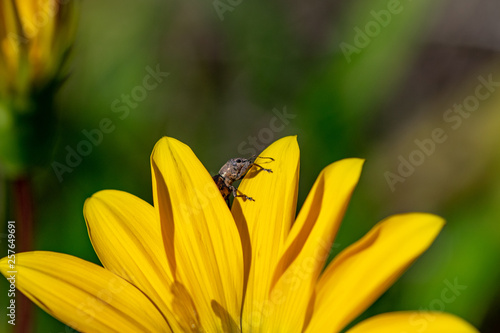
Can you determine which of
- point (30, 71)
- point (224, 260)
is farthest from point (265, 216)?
point (30, 71)

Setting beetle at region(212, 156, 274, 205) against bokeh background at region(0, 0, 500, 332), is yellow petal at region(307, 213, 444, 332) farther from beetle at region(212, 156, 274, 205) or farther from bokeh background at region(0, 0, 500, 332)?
bokeh background at region(0, 0, 500, 332)

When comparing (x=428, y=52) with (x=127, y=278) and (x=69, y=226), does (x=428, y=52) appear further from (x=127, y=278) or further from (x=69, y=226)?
(x=127, y=278)

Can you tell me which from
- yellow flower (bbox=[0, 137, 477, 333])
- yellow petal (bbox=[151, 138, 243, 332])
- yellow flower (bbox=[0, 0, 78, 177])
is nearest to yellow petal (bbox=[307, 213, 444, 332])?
yellow flower (bbox=[0, 137, 477, 333])

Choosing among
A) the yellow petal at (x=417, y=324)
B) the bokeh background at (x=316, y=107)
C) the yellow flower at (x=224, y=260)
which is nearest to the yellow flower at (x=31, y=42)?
the yellow flower at (x=224, y=260)

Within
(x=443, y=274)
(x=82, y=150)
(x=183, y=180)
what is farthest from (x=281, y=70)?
(x=183, y=180)

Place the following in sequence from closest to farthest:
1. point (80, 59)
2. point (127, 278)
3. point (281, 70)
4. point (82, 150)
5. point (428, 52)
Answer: point (127, 278) < point (82, 150) < point (80, 59) < point (281, 70) < point (428, 52)

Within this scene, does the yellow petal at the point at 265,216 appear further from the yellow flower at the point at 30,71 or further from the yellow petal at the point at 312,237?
the yellow flower at the point at 30,71

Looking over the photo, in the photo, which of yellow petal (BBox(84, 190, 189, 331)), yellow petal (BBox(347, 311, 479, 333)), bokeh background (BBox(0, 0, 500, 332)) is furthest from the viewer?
bokeh background (BBox(0, 0, 500, 332))
